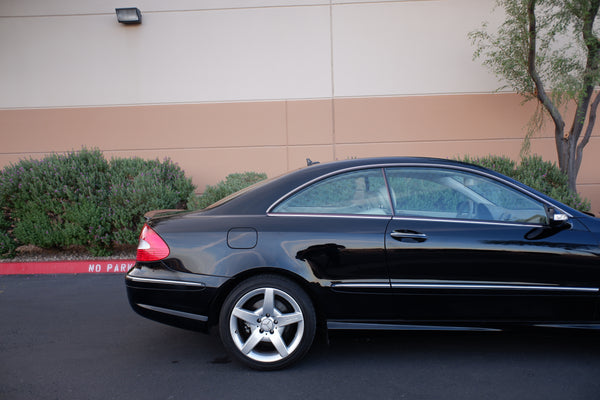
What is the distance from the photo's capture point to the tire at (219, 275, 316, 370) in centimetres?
331

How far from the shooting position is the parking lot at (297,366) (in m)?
3.08

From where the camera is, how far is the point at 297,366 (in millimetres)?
3473

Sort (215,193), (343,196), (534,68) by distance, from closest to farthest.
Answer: (343,196) < (534,68) < (215,193)

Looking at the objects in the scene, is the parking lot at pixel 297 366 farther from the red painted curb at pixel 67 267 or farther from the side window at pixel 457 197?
the red painted curb at pixel 67 267

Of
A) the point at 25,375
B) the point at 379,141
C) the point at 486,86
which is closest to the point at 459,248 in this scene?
the point at 25,375

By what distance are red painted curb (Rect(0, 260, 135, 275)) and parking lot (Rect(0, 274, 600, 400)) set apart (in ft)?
7.00

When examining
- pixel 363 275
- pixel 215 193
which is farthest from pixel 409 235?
pixel 215 193

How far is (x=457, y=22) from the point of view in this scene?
867 cm

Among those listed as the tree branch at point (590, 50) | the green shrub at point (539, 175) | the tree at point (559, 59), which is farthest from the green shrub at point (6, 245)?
the tree branch at point (590, 50)

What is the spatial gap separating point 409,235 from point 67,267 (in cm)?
523

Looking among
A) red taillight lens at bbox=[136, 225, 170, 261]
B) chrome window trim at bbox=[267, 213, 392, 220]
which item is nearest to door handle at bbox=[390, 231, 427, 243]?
chrome window trim at bbox=[267, 213, 392, 220]

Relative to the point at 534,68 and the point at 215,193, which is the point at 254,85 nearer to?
the point at 215,193

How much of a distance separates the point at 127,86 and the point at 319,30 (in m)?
3.64

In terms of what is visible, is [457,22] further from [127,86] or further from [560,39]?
[127,86]
